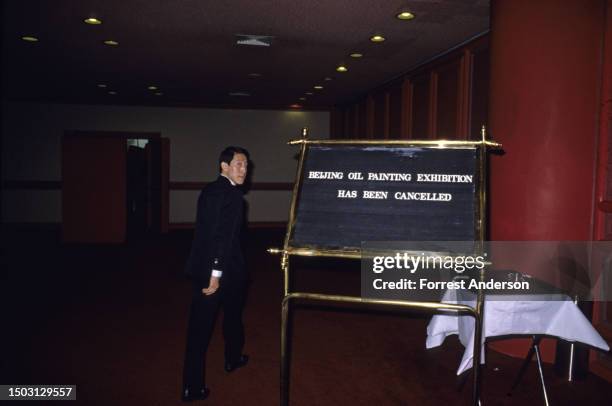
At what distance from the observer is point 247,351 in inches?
155

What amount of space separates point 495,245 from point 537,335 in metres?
1.13

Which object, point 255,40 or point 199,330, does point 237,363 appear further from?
point 255,40

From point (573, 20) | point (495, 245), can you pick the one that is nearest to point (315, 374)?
point (495, 245)

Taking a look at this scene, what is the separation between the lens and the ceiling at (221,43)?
4660mm

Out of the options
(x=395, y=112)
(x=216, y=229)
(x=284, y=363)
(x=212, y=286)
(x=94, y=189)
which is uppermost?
(x=395, y=112)


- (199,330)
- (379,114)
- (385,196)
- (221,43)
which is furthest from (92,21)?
(379,114)

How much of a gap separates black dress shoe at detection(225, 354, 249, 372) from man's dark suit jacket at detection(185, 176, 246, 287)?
827mm

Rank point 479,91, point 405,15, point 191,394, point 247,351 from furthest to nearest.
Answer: point 479,91
point 405,15
point 247,351
point 191,394

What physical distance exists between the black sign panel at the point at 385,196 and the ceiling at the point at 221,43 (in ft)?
8.09

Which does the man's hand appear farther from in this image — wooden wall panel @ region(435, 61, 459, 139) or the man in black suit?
wooden wall panel @ region(435, 61, 459, 139)

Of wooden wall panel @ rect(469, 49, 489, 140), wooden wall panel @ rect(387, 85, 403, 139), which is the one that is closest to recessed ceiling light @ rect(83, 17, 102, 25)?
wooden wall panel @ rect(469, 49, 489, 140)

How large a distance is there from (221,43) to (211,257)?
383cm

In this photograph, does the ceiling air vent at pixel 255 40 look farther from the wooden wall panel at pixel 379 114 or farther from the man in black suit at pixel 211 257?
the wooden wall panel at pixel 379 114

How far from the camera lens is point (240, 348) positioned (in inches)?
139
